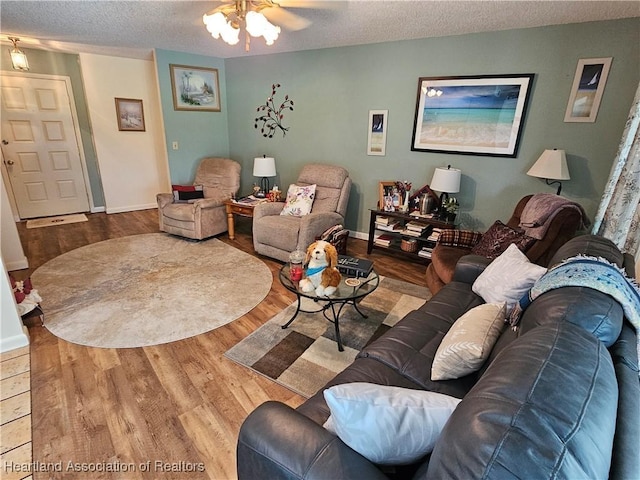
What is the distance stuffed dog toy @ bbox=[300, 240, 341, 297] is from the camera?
6.74 ft

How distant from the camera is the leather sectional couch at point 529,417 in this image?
0.58 metres

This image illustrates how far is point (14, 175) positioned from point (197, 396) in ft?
16.3

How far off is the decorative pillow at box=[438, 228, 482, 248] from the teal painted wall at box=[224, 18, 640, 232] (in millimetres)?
799

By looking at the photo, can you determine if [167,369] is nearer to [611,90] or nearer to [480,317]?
[480,317]

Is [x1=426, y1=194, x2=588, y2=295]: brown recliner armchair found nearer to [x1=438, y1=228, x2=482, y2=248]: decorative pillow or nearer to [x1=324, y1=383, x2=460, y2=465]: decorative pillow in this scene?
[x1=438, y1=228, x2=482, y2=248]: decorative pillow

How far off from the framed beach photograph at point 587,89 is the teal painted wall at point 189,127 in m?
4.47

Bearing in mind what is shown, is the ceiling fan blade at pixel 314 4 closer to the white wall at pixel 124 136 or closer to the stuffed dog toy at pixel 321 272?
the stuffed dog toy at pixel 321 272

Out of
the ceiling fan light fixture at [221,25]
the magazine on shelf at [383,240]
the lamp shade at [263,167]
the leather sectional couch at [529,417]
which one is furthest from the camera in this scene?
the lamp shade at [263,167]

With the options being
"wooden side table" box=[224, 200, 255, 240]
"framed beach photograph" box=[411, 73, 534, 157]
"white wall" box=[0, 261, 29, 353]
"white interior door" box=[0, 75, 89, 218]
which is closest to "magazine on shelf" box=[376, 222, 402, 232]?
"framed beach photograph" box=[411, 73, 534, 157]

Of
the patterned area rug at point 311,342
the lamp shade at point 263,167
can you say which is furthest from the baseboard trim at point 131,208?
the patterned area rug at point 311,342

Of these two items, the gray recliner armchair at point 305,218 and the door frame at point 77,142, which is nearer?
the gray recliner armchair at point 305,218

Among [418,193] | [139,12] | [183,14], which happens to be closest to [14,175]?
[139,12]

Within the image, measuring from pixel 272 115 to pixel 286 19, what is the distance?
1.79 meters

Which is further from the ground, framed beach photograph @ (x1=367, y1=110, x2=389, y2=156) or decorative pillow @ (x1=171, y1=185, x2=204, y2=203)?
framed beach photograph @ (x1=367, y1=110, x2=389, y2=156)
